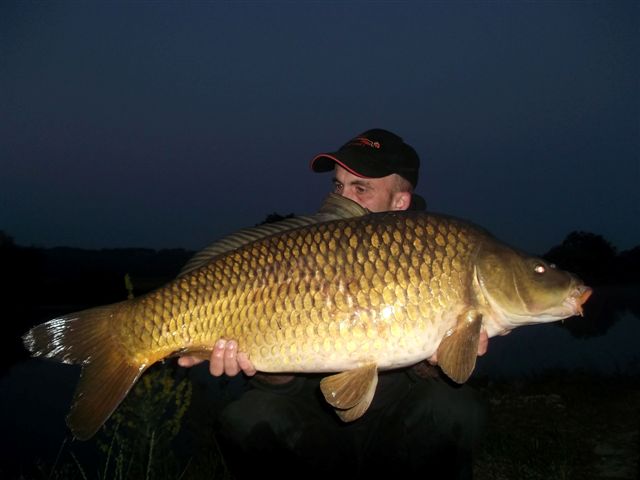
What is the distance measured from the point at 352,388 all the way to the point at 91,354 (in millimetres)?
895

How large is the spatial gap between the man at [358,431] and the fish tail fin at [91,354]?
647 millimetres

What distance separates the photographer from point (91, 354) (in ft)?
5.38

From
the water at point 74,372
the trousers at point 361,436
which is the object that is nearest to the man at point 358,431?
the trousers at point 361,436

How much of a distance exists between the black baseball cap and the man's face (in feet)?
0.22

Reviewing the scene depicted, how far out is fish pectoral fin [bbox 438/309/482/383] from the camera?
152 cm

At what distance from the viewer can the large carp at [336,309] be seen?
151 centimetres

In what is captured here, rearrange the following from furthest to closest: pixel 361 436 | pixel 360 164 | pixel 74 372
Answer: pixel 74 372, pixel 360 164, pixel 361 436

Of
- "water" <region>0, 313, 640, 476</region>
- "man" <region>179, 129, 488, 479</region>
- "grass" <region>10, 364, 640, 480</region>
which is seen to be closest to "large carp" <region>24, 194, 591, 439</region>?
"man" <region>179, 129, 488, 479</region>

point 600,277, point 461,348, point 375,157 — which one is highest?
point 375,157

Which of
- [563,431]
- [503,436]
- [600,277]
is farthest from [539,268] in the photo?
[600,277]

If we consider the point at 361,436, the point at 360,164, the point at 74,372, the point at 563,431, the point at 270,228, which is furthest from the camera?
the point at 74,372

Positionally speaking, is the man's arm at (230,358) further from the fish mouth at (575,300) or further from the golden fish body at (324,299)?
the fish mouth at (575,300)

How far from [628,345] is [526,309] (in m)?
13.3

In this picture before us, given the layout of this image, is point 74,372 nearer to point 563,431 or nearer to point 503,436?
point 503,436
